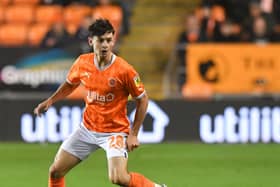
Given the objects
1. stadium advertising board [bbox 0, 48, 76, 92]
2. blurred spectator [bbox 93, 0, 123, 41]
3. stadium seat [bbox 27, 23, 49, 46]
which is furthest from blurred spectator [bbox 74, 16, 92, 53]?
stadium seat [bbox 27, 23, 49, 46]

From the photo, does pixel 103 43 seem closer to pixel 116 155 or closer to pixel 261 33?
pixel 116 155

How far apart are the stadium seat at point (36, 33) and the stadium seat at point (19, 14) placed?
70 centimetres

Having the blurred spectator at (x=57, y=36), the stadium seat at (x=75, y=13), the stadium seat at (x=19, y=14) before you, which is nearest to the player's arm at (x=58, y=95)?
the blurred spectator at (x=57, y=36)

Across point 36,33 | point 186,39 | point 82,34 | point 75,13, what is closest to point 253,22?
point 186,39

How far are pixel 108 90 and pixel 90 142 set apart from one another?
1.81 ft

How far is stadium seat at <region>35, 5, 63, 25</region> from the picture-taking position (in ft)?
61.1

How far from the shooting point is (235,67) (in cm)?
1526

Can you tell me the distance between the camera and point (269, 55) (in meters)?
15.3

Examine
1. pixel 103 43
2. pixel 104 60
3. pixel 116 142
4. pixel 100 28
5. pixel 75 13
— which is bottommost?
pixel 116 142

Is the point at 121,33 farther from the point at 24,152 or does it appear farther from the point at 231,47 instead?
the point at 24,152

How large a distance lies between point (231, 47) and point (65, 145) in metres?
7.52

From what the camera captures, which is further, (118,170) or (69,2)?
(69,2)

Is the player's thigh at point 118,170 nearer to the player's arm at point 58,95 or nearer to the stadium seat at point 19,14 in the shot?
the player's arm at point 58,95

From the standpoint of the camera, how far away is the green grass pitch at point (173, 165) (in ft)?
34.5
